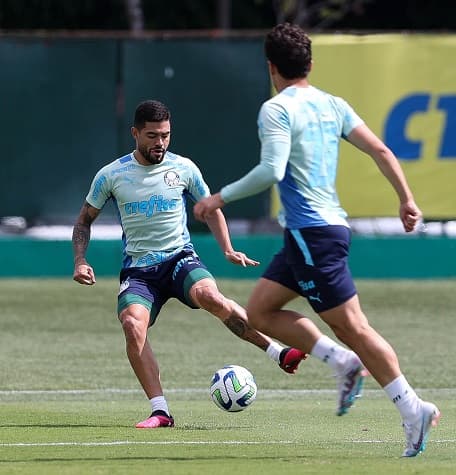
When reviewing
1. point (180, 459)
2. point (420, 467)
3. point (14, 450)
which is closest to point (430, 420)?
point (420, 467)

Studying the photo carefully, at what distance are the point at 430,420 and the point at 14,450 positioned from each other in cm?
234

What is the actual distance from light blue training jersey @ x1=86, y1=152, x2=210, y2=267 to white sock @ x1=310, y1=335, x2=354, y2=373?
7.01 feet

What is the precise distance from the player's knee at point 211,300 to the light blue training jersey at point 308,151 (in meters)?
1.72

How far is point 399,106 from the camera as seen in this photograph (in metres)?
19.3

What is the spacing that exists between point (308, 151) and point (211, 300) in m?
2.02

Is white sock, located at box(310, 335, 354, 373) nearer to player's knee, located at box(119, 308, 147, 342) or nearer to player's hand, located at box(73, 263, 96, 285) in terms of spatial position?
player's knee, located at box(119, 308, 147, 342)

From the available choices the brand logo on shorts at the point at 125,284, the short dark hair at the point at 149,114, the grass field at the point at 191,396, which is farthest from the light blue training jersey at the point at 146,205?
the grass field at the point at 191,396

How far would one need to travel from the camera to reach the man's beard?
9766mm

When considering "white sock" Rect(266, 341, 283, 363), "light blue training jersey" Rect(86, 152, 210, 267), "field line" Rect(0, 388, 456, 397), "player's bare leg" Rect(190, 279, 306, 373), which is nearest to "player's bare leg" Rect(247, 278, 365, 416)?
"white sock" Rect(266, 341, 283, 363)

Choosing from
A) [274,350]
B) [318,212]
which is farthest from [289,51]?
[274,350]

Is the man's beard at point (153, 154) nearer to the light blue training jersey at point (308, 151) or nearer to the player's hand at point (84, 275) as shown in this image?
the player's hand at point (84, 275)

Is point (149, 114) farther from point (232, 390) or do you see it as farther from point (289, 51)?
point (289, 51)

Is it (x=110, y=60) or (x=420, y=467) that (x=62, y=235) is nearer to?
(x=110, y=60)

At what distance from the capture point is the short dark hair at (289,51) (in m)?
7.67
